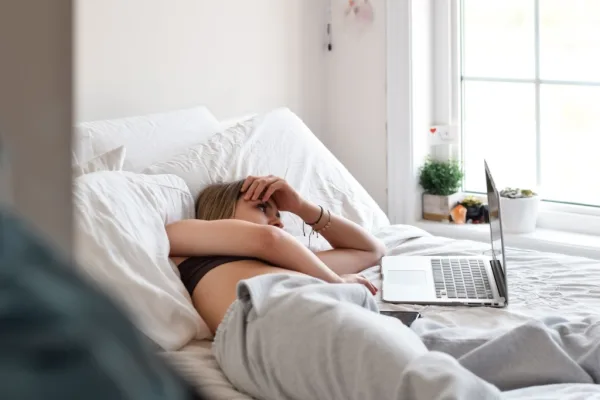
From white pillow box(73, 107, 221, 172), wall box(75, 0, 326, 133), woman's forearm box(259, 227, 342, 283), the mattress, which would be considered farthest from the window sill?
woman's forearm box(259, 227, 342, 283)

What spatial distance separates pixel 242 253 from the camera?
2.04 m

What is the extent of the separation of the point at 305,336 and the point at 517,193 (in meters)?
1.77

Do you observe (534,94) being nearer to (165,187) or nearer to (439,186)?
(439,186)

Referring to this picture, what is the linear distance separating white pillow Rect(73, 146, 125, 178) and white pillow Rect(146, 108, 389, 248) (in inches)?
4.3

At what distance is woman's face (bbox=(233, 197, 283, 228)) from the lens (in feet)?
7.27

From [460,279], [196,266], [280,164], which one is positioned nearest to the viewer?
[196,266]

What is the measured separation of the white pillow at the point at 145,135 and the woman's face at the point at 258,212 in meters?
0.30

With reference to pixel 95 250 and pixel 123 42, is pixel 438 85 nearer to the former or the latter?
pixel 123 42

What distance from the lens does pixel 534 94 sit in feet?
10.4

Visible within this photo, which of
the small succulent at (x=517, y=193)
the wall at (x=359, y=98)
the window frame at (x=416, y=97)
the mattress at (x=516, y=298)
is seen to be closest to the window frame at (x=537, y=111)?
the window frame at (x=416, y=97)

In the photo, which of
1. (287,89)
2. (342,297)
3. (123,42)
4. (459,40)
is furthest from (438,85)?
(342,297)

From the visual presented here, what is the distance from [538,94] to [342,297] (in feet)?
5.62

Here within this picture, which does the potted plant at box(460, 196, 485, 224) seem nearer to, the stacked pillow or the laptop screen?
the stacked pillow

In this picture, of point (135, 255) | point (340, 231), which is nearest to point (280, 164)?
point (340, 231)
